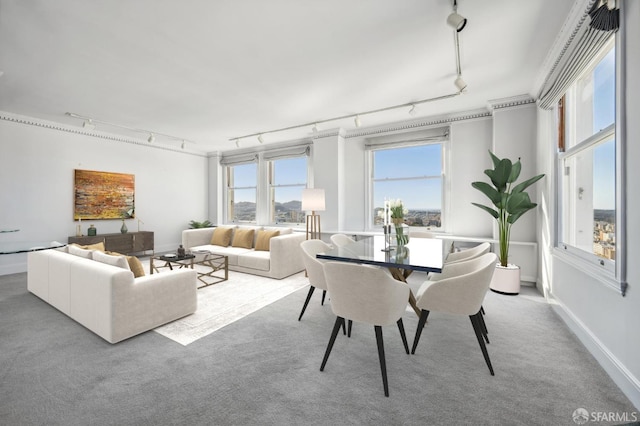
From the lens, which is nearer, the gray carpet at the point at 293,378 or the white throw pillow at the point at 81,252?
the gray carpet at the point at 293,378

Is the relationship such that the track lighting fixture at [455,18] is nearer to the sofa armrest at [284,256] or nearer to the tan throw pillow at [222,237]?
the sofa armrest at [284,256]

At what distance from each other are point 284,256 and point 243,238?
4.40ft

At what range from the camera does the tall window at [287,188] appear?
6.34 meters

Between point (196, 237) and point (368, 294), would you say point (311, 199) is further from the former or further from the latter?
point (368, 294)

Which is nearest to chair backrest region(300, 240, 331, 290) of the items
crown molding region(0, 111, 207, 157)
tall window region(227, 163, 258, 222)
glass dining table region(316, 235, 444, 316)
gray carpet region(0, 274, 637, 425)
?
glass dining table region(316, 235, 444, 316)

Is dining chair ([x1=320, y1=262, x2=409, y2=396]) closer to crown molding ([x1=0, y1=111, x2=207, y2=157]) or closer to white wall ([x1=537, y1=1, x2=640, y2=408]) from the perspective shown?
white wall ([x1=537, y1=1, x2=640, y2=408])

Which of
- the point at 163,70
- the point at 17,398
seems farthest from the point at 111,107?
the point at 17,398

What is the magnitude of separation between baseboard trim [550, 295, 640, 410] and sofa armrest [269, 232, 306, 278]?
3398 millimetres

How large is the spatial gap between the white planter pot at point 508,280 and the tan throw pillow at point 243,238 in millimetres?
4065

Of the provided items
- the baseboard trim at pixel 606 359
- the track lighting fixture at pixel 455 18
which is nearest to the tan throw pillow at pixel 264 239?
the track lighting fixture at pixel 455 18

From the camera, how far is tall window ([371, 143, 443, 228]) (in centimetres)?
481

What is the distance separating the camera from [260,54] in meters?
2.71

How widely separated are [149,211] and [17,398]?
16.9 ft

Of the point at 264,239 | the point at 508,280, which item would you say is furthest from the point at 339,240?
the point at 508,280
